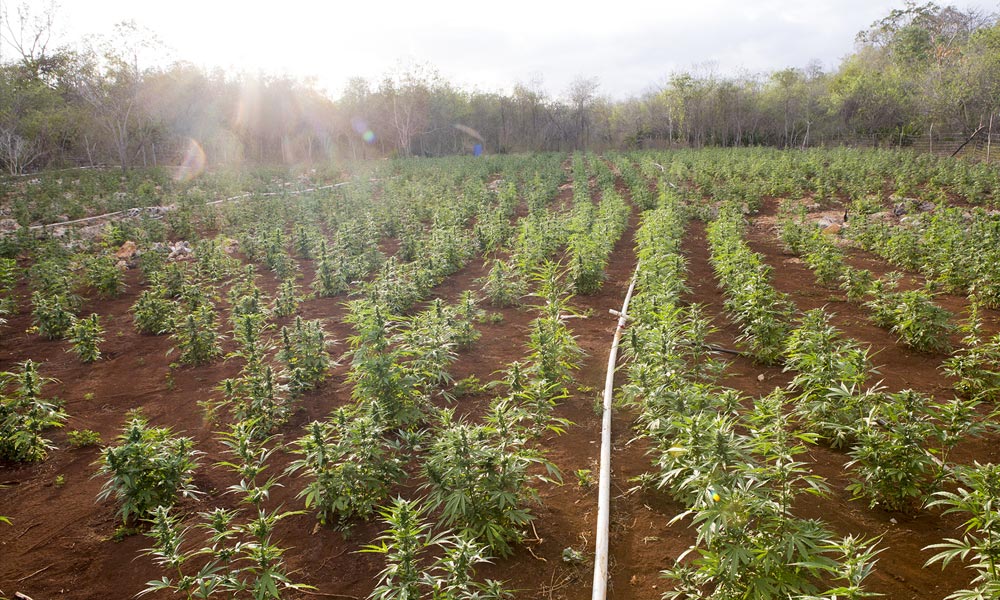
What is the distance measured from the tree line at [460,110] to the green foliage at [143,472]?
27013 mm

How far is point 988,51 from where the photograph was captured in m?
22.5

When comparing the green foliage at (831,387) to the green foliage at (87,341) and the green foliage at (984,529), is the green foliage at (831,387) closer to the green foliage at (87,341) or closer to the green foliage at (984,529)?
the green foliage at (984,529)

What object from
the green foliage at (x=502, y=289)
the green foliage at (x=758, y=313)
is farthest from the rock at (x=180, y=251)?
the green foliage at (x=758, y=313)

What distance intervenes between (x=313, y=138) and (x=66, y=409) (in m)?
45.8

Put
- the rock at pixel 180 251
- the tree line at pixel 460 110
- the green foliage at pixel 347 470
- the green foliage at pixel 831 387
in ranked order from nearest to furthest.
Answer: the green foliage at pixel 347 470 < the green foliage at pixel 831 387 < the rock at pixel 180 251 < the tree line at pixel 460 110

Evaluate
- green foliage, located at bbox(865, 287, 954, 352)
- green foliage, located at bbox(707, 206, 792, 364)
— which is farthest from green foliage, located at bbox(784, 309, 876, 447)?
green foliage, located at bbox(865, 287, 954, 352)

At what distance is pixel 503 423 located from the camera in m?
3.24

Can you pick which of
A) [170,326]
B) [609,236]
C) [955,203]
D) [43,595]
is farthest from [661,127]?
[43,595]

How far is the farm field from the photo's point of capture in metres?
2.72

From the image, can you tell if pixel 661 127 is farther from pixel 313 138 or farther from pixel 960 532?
pixel 960 532

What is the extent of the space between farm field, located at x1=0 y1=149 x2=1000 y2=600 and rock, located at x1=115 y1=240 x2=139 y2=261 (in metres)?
0.10

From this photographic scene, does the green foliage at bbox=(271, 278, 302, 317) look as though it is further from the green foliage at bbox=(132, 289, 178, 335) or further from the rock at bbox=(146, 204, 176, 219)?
the rock at bbox=(146, 204, 176, 219)

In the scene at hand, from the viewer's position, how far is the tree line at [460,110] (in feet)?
82.4

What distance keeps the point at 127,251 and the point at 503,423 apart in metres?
11.5
